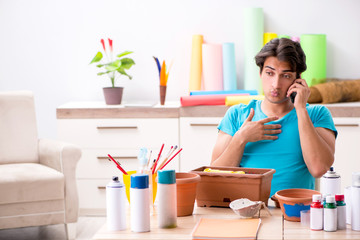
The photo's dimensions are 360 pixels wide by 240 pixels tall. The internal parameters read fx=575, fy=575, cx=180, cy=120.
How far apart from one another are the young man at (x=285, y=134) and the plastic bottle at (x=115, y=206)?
26.3 inches

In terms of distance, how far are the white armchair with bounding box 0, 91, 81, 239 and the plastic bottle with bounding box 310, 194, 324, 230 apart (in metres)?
2.03

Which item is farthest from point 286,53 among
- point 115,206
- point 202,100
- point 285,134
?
point 202,100

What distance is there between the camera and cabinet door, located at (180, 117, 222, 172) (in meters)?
3.81

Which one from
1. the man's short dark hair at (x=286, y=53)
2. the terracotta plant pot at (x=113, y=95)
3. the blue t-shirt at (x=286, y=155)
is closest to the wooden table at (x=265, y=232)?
the blue t-shirt at (x=286, y=155)

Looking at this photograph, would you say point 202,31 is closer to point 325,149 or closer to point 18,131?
point 18,131

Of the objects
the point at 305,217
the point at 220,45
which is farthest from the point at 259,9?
the point at 305,217

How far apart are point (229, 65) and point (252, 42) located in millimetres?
236

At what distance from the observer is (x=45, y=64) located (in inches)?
172

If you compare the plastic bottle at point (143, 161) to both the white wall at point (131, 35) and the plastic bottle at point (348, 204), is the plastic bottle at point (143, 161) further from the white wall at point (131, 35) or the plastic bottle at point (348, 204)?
the white wall at point (131, 35)

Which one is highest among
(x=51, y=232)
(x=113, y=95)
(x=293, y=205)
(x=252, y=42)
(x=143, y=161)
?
(x=252, y=42)

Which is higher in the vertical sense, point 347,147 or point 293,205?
point 293,205

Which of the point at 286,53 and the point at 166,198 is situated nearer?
the point at 166,198

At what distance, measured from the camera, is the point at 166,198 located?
5.20ft

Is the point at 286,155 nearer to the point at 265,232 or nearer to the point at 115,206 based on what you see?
the point at 265,232
